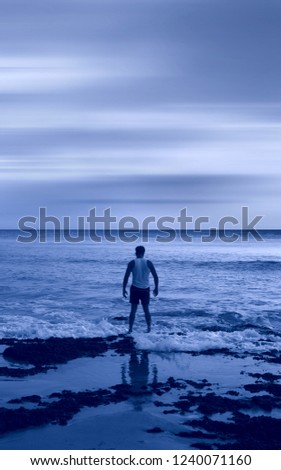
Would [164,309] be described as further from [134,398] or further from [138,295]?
[134,398]

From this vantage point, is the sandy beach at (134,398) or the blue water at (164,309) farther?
the blue water at (164,309)

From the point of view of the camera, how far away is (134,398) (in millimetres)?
7402

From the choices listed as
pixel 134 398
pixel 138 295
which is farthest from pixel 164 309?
pixel 134 398

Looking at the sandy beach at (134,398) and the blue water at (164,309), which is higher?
the sandy beach at (134,398)

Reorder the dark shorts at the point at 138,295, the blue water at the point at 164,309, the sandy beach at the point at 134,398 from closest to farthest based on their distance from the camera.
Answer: the sandy beach at the point at 134,398
the blue water at the point at 164,309
the dark shorts at the point at 138,295

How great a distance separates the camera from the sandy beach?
5977mm

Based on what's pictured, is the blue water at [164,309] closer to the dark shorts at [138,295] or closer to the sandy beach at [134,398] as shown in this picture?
the dark shorts at [138,295]

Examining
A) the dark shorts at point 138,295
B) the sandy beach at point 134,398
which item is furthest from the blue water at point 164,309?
the sandy beach at point 134,398

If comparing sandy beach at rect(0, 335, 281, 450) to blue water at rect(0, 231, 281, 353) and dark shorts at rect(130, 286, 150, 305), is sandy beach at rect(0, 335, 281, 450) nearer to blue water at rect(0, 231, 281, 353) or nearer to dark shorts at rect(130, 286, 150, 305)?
blue water at rect(0, 231, 281, 353)

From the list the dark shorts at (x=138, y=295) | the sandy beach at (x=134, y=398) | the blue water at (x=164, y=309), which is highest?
the dark shorts at (x=138, y=295)

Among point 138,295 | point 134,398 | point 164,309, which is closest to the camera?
point 134,398

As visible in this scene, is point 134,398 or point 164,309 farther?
point 164,309

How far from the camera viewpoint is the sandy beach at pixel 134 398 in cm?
598
